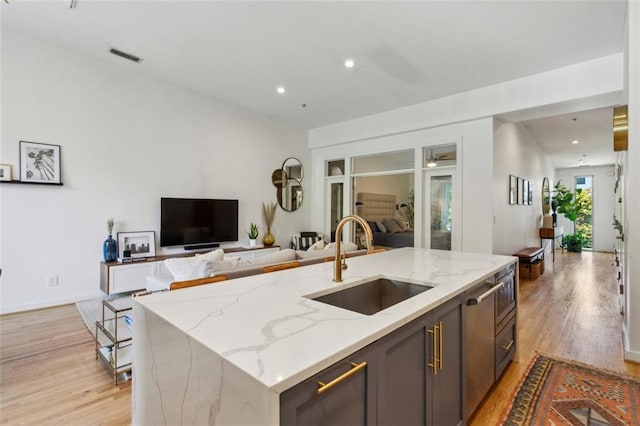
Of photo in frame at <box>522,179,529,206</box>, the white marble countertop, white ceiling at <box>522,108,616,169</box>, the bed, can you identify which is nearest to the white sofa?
the white marble countertop

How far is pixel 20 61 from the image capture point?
3.72 m

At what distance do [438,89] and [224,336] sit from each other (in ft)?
16.3

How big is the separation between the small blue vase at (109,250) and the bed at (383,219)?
462 centimetres

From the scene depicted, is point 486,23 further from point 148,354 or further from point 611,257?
point 611,257

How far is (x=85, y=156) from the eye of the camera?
4.17 m

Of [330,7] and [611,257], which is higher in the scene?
[330,7]

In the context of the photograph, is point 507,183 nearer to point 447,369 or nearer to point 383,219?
point 383,219

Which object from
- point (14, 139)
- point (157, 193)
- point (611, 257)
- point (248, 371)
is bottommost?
point (611, 257)

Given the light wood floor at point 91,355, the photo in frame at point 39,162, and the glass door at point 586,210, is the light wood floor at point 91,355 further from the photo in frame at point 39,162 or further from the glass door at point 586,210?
the glass door at point 586,210

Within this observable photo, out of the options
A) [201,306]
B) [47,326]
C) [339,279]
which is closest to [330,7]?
[339,279]

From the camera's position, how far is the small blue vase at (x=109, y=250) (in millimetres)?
4176

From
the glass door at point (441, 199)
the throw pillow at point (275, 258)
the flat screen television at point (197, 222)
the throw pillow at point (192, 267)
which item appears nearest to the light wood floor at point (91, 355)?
the throw pillow at point (192, 267)

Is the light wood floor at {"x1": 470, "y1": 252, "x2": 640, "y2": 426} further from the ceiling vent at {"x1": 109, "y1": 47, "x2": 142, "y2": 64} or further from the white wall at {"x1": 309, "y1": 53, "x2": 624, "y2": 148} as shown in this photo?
the ceiling vent at {"x1": 109, "y1": 47, "x2": 142, "y2": 64}

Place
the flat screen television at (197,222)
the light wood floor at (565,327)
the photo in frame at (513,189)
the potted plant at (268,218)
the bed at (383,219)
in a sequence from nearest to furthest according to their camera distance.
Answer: the light wood floor at (565,327) → the flat screen television at (197,222) → the photo in frame at (513,189) → the potted plant at (268,218) → the bed at (383,219)
